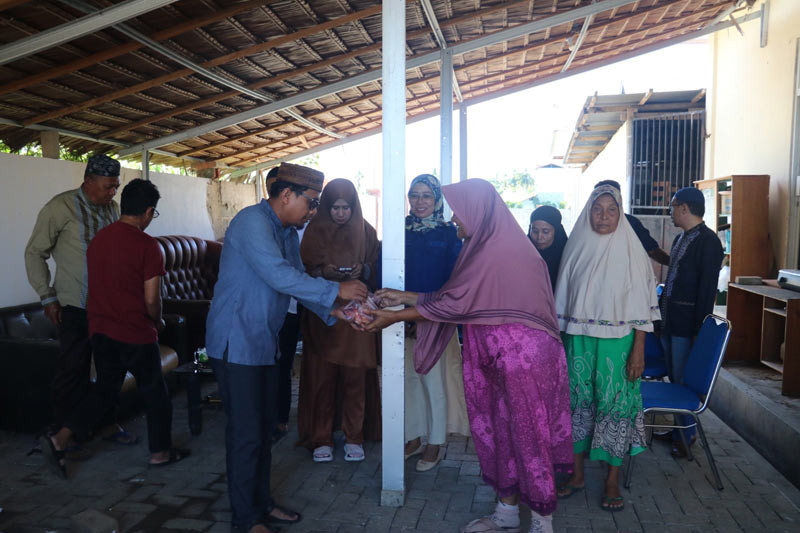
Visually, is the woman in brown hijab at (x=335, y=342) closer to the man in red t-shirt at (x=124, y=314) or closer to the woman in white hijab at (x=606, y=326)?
the man in red t-shirt at (x=124, y=314)

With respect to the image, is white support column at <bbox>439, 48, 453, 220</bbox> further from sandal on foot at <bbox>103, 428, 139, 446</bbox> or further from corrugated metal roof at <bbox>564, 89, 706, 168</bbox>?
corrugated metal roof at <bbox>564, 89, 706, 168</bbox>

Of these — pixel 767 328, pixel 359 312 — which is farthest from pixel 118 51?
pixel 767 328

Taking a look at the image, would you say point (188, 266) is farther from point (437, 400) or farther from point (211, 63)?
point (437, 400)

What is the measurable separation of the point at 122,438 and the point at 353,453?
1.62 meters

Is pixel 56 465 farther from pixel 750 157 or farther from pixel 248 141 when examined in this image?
pixel 750 157

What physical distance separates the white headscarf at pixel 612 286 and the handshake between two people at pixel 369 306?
0.90 metres

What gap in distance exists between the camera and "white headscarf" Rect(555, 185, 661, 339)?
9.48 ft

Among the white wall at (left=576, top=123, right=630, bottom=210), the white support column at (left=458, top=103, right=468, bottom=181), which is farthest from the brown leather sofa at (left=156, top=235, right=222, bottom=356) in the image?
the white wall at (left=576, top=123, right=630, bottom=210)

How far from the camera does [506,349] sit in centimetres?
258

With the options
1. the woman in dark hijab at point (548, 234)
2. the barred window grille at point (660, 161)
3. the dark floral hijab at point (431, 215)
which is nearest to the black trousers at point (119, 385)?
the dark floral hijab at point (431, 215)

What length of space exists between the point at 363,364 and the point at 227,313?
1218 mm

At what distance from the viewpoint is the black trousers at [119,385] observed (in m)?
3.33

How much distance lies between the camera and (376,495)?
3146 mm

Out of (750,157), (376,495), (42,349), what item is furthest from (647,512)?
(750,157)
